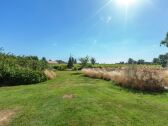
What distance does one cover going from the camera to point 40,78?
62.8 feet

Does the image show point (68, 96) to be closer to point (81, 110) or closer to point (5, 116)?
point (81, 110)

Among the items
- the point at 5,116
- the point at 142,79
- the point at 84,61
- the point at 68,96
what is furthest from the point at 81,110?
the point at 84,61

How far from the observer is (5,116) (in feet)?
26.7

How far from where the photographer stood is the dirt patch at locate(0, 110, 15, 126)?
7.61 metres

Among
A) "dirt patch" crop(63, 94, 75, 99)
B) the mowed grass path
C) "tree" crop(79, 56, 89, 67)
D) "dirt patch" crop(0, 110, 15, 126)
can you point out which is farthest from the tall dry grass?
"tree" crop(79, 56, 89, 67)

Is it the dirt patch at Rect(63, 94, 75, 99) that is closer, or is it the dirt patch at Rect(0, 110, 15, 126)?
the dirt patch at Rect(0, 110, 15, 126)

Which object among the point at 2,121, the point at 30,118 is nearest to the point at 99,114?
the point at 30,118

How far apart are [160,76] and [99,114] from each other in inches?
332

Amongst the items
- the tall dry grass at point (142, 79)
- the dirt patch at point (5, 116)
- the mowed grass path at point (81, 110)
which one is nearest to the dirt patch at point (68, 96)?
the mowed grass path at point (81, 110)

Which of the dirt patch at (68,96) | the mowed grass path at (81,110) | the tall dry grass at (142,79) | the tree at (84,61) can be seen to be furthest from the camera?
the tree at (84,61)

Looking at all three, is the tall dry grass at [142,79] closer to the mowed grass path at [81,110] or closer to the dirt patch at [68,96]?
the mowed grass path at [81,110]

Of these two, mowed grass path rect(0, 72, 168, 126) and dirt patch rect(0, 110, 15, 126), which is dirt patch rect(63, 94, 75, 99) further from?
dirt patch rect(0, 110, 15, 126)

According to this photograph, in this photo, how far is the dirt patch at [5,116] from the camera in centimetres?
761

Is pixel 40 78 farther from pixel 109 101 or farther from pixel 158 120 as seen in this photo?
pixel 158 120
